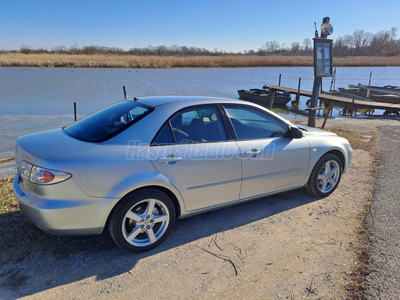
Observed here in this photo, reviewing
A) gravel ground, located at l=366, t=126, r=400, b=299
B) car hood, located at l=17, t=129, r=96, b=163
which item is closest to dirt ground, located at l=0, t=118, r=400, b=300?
gravel ground, located at l=366, t=126, r=400, b=299

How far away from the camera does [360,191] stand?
4738 millimetres

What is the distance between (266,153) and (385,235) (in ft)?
5.48

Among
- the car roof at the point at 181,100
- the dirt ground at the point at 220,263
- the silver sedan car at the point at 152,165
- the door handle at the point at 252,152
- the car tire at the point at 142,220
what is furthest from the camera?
the door handle at the point at 252,152

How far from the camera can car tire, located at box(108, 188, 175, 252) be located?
9.22 ft

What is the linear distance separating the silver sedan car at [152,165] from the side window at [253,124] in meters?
0.01

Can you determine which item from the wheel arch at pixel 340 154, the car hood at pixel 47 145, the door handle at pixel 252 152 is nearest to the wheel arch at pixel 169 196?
the car hood at pixel 47 145

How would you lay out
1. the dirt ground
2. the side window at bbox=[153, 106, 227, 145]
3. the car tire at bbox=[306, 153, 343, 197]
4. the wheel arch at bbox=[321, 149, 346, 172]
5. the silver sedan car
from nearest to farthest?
the dirt ground < the silver sedan car < the side window at bbox=[153, 106, 227, 145] < the car tire at bbox=[306, 153, 343, 197] < the wheel arch at bbox=[321, 149, 346, 172]

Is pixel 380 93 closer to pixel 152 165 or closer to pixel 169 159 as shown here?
pixel 169 159

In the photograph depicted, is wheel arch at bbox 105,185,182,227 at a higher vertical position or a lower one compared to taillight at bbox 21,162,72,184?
lower

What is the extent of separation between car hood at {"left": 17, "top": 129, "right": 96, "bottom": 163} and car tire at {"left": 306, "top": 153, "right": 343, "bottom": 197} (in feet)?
10.4

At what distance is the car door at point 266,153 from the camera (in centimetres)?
361

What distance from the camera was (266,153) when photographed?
3701 millimetres

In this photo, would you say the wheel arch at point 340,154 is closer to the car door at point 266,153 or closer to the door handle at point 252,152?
the car door at point 266,153

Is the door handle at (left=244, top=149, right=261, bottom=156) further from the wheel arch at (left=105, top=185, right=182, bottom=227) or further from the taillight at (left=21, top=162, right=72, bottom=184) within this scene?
the taillight at (left=21, top=162, right=72, bottom=184)
